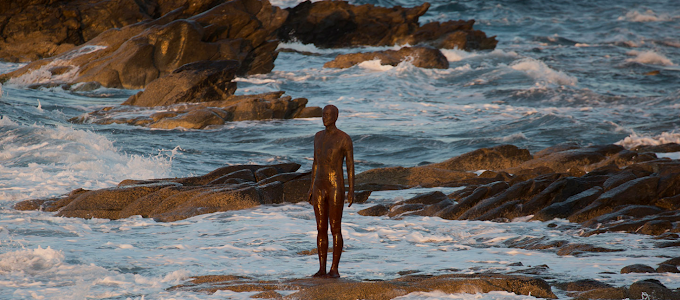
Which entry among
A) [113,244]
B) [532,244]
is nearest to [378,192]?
[532,244]

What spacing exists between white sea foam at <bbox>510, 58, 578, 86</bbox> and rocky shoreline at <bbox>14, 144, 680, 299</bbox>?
63.8ft

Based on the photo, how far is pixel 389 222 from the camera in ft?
31.2

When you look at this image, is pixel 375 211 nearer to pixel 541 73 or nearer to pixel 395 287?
pixel 395 287

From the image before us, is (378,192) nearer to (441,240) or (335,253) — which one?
(441,240)

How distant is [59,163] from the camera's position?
1324cm

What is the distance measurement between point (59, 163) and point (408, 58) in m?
24.3

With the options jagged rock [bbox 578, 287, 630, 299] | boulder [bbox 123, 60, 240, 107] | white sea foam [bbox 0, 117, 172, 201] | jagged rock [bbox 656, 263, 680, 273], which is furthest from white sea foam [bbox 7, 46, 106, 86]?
jagged rock [bbox 578, 287, 630, 299]

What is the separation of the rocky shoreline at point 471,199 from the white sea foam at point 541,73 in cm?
1945

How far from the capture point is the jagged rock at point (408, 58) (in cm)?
3494

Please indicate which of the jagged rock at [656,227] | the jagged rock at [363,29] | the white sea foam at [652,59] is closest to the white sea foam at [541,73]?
the jagged rock at [363,29]

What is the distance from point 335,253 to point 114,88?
815 inches

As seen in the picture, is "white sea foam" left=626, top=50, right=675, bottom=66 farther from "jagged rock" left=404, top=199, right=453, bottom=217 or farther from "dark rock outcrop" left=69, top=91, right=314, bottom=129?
"jagged rock" left=404, top=199, right=453, bottom=217

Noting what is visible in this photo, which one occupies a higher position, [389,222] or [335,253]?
[335,253]

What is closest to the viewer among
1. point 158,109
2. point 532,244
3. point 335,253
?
point 335,253
